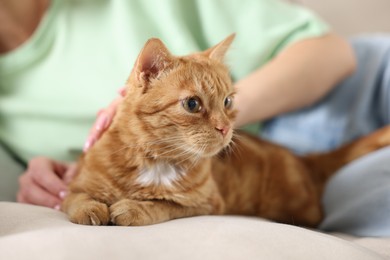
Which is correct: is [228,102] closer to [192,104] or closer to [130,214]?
[192,104]

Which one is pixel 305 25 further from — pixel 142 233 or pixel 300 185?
pixel 142 233

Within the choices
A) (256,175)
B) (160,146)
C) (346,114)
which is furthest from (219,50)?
(346,114)

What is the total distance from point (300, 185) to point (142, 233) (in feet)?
2.26

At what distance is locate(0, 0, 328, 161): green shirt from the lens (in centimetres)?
128

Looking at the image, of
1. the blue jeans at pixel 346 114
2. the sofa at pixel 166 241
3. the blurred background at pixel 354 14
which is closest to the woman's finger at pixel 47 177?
the sofa at pixel 166 241

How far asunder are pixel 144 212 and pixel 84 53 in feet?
1.99

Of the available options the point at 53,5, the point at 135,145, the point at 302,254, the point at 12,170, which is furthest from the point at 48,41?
the point at 302,254

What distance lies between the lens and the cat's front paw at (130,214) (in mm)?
855

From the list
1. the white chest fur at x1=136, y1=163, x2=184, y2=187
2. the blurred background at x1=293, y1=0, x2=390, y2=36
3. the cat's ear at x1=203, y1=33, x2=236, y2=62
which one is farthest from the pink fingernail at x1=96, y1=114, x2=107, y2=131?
the blurred background at x1=293, y1=0, x2=390, y2=36

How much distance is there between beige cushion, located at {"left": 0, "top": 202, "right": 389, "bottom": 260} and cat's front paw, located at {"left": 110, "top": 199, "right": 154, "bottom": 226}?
45mm

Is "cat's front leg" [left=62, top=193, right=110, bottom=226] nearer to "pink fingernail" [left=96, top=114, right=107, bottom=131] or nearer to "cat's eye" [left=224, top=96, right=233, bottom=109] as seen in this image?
"pink fingernail" [left=96, top=114, right=107, bottom=131]

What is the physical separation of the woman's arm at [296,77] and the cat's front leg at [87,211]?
0.51 metres

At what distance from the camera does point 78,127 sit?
1.40 m

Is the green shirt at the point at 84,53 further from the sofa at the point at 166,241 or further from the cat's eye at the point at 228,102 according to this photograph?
the sofa at the point at 166,241
